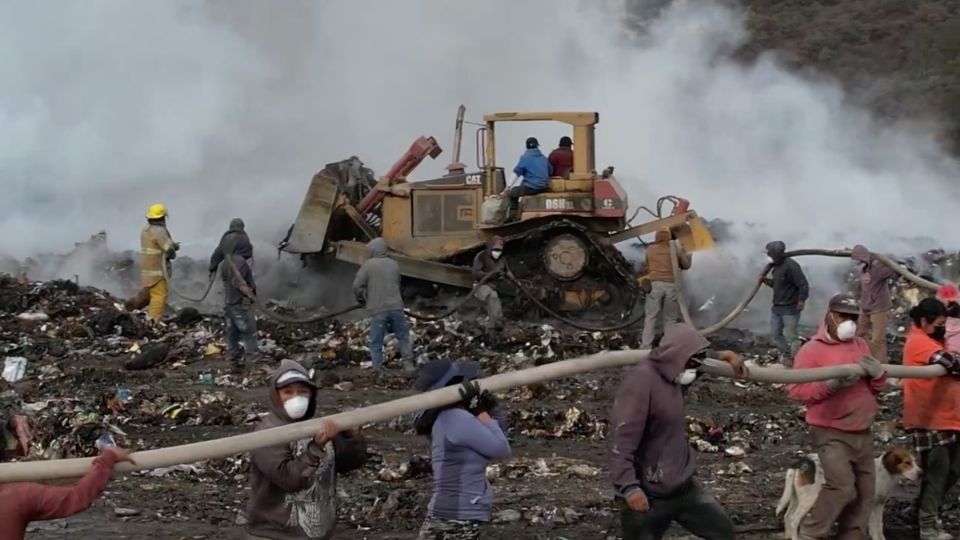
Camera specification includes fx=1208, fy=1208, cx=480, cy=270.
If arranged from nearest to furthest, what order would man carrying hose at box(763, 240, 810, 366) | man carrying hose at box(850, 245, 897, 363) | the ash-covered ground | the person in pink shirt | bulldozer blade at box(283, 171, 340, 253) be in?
the person in pink shirt → the ash-covered ground → man carrying hose at box(850, 245, 897, 363) → man carrying hose at box(763, 240, 810, 366) → bulldozer blade at box(283, 171, 340, 253)

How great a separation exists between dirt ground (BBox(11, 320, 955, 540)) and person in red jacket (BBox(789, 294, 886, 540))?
88 centimetres

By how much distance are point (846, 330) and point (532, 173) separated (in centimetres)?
999

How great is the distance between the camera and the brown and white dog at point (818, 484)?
6.11 meters

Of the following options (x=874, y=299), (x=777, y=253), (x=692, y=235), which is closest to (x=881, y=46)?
(x=692, y=235)

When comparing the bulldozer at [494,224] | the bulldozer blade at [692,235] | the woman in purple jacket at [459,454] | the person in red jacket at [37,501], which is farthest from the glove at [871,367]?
the bulldozer blade at [692,235]

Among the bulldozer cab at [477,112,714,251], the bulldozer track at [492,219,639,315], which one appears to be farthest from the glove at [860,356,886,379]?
the bulldozer cab at [477,112,714,251]

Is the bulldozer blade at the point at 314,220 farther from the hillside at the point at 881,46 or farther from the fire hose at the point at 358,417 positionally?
the hillside at the point at 881,46

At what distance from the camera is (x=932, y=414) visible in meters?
6.38

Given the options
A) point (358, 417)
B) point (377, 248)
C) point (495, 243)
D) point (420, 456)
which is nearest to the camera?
point (358, 417)

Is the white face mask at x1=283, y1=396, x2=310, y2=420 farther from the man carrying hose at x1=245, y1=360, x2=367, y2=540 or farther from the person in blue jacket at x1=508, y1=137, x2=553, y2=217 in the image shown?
the person in blue jacket at x1=508, y1=137, x2=553, y2=217

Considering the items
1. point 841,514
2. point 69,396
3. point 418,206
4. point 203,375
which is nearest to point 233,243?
point 203,375

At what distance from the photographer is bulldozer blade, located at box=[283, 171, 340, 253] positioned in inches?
651

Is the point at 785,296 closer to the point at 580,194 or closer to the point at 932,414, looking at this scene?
the point at 580,194

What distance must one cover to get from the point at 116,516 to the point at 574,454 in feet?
10.6
